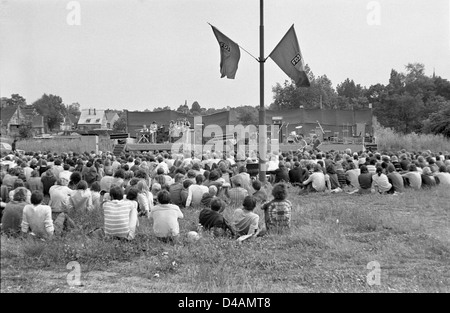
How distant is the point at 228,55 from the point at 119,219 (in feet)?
21.5

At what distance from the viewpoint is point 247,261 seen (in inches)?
254

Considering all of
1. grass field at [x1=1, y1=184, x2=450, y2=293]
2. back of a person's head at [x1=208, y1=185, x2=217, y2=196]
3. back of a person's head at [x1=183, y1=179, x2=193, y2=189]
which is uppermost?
back of a person's head at [x1=183, y1=179, x2=193, y2=189]

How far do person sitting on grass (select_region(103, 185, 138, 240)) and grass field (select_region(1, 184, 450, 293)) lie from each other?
0.22 meters

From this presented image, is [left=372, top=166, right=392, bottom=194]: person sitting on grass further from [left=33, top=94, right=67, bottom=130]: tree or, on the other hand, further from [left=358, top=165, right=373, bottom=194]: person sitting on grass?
[left=33, top=94, right=67, bottom=130]: tree

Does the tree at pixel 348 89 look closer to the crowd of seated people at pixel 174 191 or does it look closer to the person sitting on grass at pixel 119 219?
the crowd of seated people at pixel 174 191

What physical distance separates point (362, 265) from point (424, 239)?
6.04ft

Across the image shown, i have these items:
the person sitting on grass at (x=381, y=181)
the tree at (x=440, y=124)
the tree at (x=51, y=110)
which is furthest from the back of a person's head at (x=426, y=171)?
the tree at (x=51, y=110)

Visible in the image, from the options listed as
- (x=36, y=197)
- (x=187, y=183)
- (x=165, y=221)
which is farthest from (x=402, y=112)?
(x=36, y=197)

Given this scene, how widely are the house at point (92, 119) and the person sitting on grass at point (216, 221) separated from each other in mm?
84784

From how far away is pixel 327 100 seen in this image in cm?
8219

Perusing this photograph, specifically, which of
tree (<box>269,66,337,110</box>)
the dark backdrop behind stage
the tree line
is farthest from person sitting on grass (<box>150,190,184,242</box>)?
tree (<box>269,66,337,110</box>)

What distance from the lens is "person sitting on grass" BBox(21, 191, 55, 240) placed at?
726 centimetres
